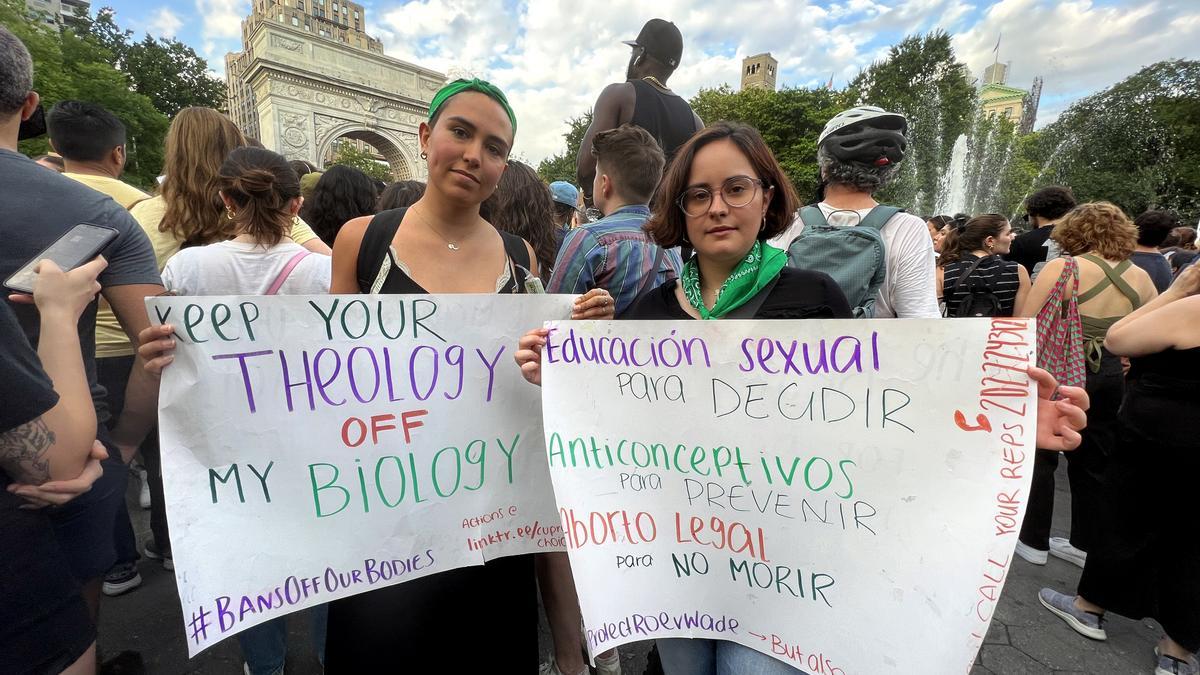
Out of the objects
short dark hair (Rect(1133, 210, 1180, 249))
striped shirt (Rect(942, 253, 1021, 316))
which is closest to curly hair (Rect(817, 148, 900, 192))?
striped shirt (Rect(942, 253, 1021, 316))

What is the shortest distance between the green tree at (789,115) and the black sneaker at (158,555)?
30984 mm

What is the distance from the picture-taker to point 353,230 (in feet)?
5.33

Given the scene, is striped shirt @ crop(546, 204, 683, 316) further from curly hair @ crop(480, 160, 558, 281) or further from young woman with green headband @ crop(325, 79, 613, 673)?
curly hair @ crop(480, 160, 558, 281)

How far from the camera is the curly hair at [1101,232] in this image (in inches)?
121

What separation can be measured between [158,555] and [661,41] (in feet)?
14.5

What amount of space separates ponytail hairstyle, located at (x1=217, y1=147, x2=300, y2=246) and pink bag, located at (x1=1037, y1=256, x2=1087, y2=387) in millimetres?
4125

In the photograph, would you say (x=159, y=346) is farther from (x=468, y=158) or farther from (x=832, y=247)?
(x=832, y=247)

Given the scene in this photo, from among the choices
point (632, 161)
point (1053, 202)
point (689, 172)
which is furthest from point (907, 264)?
point (1053, 202)

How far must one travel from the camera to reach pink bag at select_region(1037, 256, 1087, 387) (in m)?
2.89

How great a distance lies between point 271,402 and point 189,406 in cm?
18

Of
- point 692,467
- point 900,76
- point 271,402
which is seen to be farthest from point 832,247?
point 900,76

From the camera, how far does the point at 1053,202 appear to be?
14.6 ft

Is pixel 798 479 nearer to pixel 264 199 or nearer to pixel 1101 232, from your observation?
pixel 264 199

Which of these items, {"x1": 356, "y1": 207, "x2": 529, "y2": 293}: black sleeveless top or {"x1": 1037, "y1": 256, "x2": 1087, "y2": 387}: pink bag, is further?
{"x1": 1037, "y1": 256, "x2": 1087, "y2": 387}: pink bag
